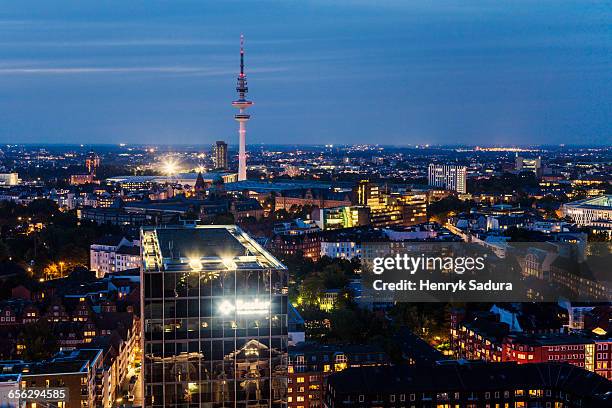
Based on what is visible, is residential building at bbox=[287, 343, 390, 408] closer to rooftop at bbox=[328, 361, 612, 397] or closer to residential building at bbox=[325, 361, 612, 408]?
residential building at bbox=[325, 361, 612, 408]

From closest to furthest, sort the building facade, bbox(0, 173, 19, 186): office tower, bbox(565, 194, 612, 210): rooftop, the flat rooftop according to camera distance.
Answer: the flat rooftop
the building facade
bbox(565, 194, 612, 210): rooftop
bbox(0, 173, 19, 186): office tower

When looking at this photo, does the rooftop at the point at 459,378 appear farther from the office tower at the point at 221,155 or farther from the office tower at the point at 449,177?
the office tower at the point at 221,155

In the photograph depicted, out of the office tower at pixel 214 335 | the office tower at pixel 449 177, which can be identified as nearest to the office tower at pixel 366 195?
the office tower at pixel 449 177

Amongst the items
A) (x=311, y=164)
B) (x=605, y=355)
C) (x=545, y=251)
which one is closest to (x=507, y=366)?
(x=605, y=355)

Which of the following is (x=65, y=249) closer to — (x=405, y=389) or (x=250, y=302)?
(x=405, y=389)

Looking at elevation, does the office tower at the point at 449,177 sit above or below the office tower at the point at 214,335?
below

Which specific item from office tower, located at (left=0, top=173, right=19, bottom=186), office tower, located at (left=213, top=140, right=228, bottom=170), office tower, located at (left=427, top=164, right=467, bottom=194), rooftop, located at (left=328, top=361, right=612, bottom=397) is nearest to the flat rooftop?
rooftop, located at (left=328, top=361, right=612, bottom=397)
